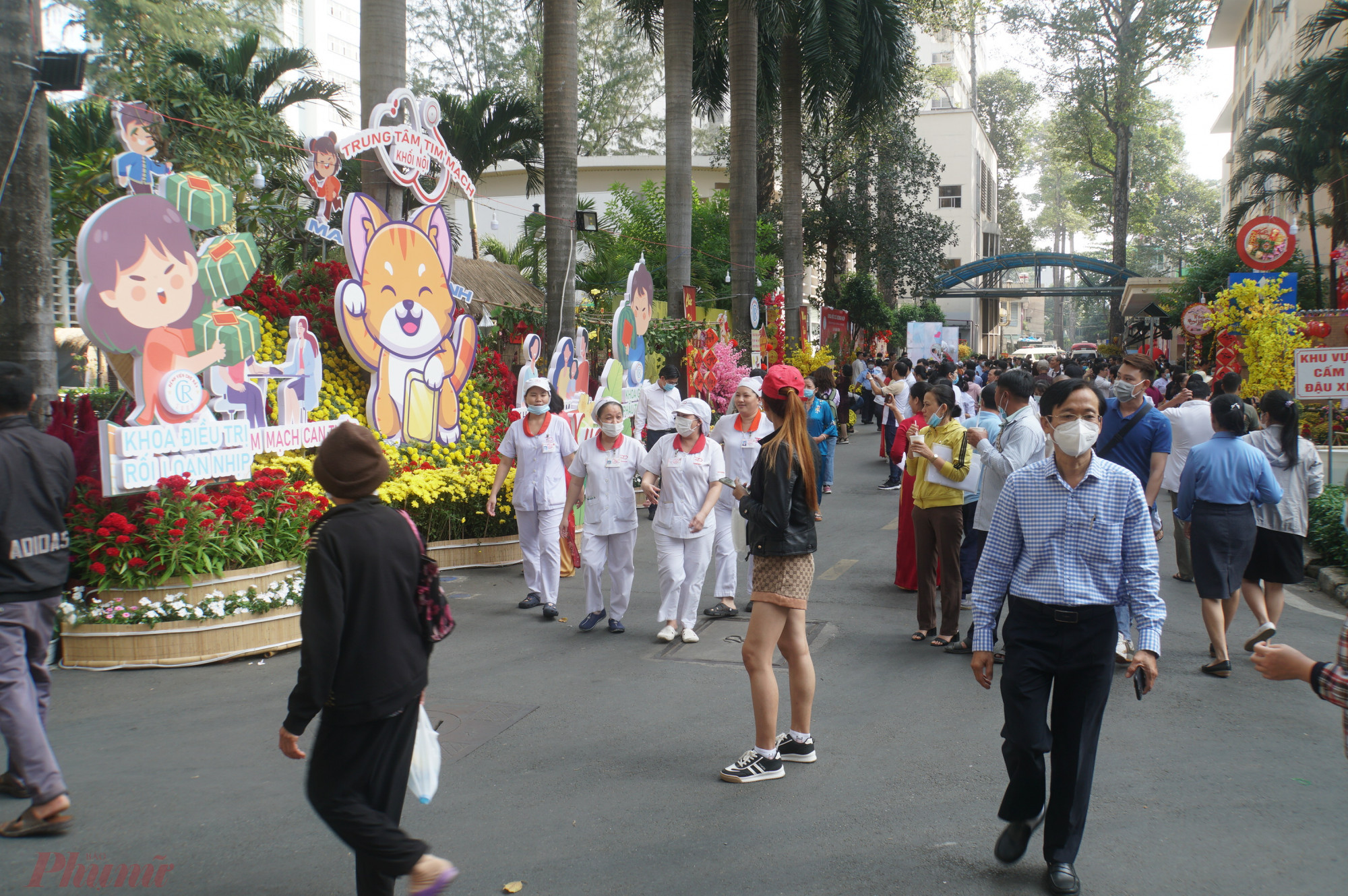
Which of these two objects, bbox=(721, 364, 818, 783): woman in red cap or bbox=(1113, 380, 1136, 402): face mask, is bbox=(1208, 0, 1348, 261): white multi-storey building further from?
bbox=(721, 364, 818, 783): woman in red cap

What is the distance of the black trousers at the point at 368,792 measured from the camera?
3.03 meters

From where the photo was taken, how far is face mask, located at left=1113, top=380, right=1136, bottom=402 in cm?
688

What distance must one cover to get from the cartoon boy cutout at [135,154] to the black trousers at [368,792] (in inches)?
228

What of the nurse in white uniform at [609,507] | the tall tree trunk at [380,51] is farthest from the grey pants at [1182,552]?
the tall tree trunk at [380,51]

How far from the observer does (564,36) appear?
11688mm

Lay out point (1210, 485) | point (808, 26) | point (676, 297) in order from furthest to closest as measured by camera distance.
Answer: point (808, 26), point (676, 297), point (1210, 485)

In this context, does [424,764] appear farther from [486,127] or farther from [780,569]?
[486,127]

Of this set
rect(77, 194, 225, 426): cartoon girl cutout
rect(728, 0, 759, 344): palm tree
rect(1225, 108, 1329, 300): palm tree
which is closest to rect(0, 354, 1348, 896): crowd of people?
rect(77, 194, 225, 426): cartoon girl cutout

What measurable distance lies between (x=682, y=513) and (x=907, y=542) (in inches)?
92.0

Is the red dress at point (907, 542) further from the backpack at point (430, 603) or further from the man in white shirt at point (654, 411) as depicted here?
the backpack at point (430, 603)

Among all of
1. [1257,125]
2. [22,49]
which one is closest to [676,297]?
[22,49]

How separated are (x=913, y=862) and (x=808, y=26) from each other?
1825 centimetres

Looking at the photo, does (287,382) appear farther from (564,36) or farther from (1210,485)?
(1210,485)

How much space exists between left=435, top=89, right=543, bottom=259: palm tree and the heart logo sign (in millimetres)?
5817
